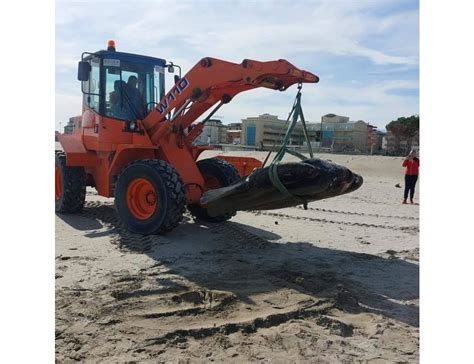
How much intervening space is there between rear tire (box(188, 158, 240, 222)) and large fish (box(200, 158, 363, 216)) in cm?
145

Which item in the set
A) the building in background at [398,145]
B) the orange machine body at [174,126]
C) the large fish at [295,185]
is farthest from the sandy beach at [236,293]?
→ the building in background at [398,145]

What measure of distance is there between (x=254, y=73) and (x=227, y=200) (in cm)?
166

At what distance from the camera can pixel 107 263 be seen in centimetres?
536

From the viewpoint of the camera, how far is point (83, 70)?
7160mm

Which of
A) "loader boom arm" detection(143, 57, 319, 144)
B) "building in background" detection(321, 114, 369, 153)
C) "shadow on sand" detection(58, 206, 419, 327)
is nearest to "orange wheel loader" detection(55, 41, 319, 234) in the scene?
"loader boom arm" detection(143, 57, 319, 144)

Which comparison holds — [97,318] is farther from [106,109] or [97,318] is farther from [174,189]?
[106,109]

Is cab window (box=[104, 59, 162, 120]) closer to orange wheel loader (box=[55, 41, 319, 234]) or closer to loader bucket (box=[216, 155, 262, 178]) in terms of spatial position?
orange wheel loader (box=[55, 41, 319, 234])

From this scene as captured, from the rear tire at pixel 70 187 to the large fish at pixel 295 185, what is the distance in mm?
3423

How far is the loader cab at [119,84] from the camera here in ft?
Result: 24.3

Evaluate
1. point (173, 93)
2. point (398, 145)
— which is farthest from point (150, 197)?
point (398, 145)

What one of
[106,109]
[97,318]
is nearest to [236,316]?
[97,318]

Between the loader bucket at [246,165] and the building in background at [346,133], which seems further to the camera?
the building in background at [346,133]

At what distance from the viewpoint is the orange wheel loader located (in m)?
6.26

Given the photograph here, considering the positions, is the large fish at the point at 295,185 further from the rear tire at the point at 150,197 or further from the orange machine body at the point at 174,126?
the orange machine body at the point at 174,126
